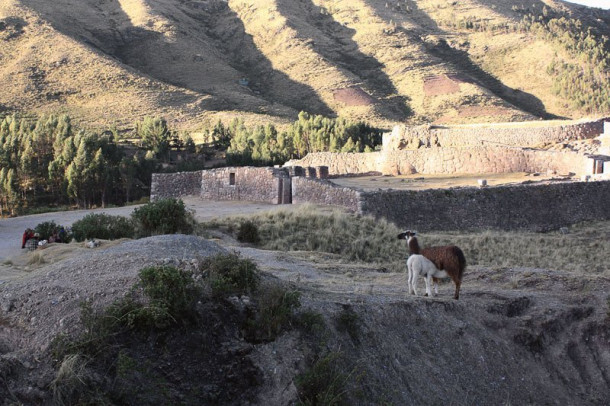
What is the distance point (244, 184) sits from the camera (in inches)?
1017

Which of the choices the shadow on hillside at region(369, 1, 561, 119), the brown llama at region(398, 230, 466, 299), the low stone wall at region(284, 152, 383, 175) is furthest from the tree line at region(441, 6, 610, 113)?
the brown llama at region(398, 230, 466, 299)

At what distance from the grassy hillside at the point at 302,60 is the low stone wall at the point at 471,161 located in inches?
1276

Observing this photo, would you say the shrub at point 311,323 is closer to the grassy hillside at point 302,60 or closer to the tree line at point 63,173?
the tree line at point 63,173

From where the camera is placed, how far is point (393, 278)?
40.3 feet

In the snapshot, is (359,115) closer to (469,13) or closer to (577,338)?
(469,13)

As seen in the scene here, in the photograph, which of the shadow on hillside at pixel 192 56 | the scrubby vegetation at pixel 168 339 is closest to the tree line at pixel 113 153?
the shadow on hillside at pixel 192 56

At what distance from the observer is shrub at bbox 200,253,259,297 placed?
24.2ft

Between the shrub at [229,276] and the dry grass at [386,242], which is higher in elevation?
the shrub at [229,276]

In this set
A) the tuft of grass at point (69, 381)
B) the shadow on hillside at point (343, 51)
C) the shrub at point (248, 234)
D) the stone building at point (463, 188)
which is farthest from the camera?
the shadow on hillside at point (343, 51)

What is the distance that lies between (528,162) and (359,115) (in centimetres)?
4185

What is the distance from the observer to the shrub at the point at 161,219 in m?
16.6

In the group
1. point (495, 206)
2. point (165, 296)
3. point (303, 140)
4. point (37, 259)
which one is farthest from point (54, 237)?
point (303, 140)

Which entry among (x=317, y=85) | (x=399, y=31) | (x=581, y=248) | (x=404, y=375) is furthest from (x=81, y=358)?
(x=399, y=31)

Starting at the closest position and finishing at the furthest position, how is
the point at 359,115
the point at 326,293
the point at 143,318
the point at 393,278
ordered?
the point at 143,318, the point at 326,293, the point at 393,278, the point at 359,115
